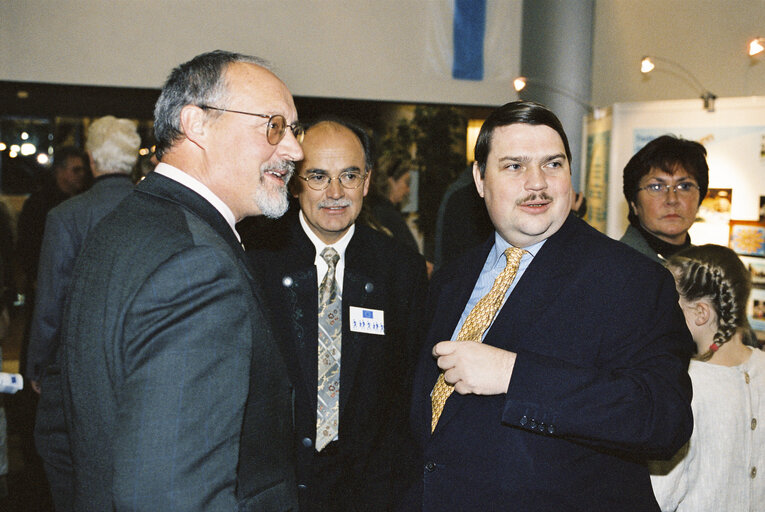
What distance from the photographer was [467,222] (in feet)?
12.4

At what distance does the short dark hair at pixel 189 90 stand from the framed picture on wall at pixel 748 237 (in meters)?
2.85

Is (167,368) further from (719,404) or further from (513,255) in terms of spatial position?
(719,404)

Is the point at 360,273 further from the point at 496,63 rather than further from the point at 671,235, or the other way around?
the point at 496,63

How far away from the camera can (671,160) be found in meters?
2.73

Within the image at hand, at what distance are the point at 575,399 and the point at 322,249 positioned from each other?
1.21m

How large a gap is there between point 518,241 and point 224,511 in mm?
1062

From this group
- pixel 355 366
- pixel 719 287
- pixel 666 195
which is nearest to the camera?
pixel 719 287

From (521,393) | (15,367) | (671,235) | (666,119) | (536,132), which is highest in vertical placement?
(666,119)

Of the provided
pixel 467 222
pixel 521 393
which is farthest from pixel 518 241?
pixel 467 222

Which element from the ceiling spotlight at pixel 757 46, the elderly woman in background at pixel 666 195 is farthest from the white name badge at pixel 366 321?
the ceiling spotlight at pixel 757 46

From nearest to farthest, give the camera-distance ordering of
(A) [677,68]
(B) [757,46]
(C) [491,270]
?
(C) [491,270] < (B) [757,46] < (A) [677,68]

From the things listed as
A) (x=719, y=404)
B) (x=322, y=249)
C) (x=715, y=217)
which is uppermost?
(x=715, y=217)

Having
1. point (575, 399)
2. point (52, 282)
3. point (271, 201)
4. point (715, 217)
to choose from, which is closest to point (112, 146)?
point (52, 282)

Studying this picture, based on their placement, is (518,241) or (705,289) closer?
(518,241)
